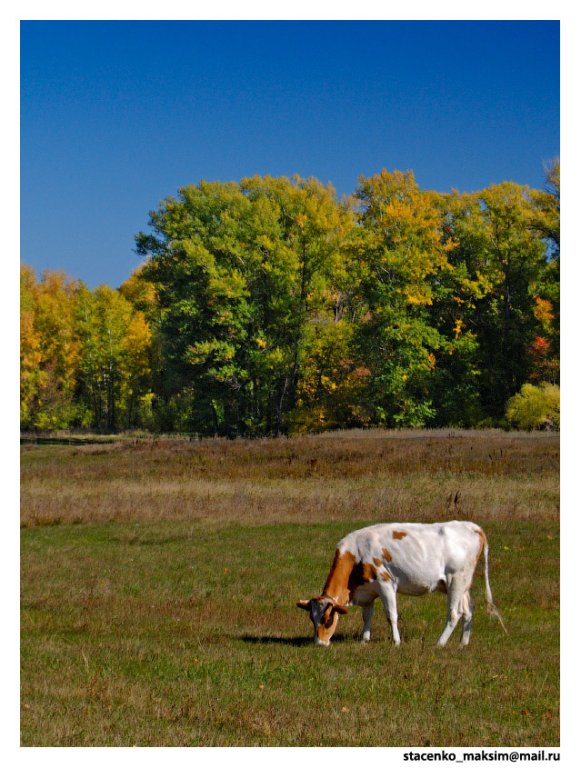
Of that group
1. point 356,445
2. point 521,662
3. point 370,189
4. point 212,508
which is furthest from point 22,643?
point 370,189

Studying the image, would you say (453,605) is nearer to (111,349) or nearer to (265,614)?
(265,614)

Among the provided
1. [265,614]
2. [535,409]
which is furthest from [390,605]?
[535,409]

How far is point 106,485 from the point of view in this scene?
40312 millimetres

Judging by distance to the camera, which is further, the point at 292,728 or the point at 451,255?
the point at 451,255

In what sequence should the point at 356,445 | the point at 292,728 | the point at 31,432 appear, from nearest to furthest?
the point at 292,728 → the point at 356,445 → the point at 31,432

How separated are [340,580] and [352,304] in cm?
5823

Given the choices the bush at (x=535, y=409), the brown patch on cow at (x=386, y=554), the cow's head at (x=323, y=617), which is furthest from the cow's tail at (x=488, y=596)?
the bush at (x=535, y=409)

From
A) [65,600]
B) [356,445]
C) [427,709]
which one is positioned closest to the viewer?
[427,709]

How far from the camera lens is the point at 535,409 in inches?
2282

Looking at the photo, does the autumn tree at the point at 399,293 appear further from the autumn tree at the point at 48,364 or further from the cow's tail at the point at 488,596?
the cow's tail at the point at 488,596
